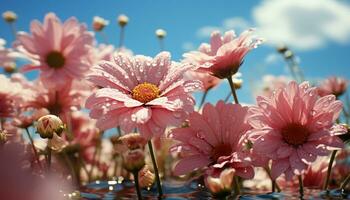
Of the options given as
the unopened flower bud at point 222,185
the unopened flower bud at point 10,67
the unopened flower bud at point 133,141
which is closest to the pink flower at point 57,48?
the unopened flower bud at point 133,141

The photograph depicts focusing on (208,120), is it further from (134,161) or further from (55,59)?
(55,59)

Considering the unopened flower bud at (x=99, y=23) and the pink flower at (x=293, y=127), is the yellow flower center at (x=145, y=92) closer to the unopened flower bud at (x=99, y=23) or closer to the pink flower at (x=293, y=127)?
the pink flower at (x=293, y=127)

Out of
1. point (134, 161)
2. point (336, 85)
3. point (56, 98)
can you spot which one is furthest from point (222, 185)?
point (336, 85)

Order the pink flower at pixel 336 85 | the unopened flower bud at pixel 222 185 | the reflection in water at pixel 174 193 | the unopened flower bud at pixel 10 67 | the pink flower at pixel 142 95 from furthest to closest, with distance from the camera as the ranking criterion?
the unopened flower bud at pixel 10 67 < the pink flower at pixel 336 85 < the reflection in water at pixel 174 193 < the pink flower at pixel 142 95 < the unopened flower bud at pixel 222 185

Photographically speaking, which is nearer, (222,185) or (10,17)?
(222,185)

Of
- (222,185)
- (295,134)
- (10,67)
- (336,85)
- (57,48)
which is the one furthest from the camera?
(10,67)
